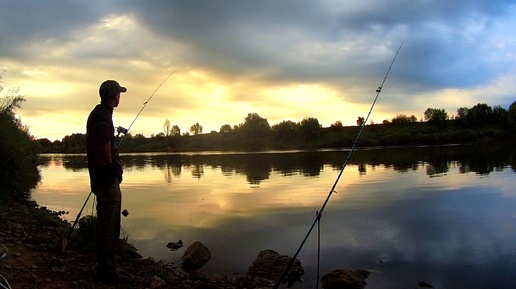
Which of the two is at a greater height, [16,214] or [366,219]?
[16,214]

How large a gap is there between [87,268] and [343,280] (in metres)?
4.81

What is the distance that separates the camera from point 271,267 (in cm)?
880

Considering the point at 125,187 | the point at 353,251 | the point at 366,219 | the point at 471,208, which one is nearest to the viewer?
the point at 353,251

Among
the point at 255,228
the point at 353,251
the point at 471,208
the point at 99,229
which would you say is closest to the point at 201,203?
the point at 255,228

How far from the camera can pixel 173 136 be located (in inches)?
5827

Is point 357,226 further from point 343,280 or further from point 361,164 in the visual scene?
point 361,164

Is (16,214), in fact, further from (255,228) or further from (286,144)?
(286,144)

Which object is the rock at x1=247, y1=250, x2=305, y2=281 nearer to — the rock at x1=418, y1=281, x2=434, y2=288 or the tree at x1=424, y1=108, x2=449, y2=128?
the rock at x1=418, y1=281, x2=434, y2=288

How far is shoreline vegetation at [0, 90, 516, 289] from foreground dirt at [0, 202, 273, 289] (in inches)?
0.5

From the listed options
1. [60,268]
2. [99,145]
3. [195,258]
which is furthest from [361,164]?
[99,145]

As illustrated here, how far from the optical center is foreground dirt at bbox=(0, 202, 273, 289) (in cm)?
558

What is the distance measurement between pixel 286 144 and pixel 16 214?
331 ft

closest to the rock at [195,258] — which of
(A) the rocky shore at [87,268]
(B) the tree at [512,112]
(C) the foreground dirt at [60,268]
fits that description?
(A) the rocky shore at [87,268]

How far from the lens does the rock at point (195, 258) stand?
30.2 feet
